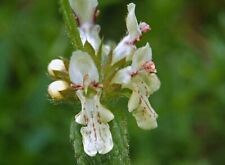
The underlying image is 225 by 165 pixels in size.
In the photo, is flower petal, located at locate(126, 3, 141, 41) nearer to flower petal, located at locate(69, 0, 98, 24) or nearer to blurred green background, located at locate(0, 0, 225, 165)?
flower petal, located at locate(69, 0, 98, 24)

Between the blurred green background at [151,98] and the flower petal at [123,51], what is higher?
the blurred green background at [151,98]

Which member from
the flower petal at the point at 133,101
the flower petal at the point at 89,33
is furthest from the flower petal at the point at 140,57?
the flower petal at the point at 89,33

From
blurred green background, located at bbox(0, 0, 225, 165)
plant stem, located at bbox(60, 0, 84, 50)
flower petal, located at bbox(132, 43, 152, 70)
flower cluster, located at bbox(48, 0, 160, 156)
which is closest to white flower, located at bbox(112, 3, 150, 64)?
flower cluster, located at bbox(48, 0, 160, 156)

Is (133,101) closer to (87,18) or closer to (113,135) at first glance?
(113,135)

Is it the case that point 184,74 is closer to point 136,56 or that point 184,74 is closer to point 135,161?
point 135,161

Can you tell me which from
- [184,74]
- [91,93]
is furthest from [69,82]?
[184,74]

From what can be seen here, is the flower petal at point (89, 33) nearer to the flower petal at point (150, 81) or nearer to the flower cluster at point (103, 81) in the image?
the flower cluster at point (103, 81)

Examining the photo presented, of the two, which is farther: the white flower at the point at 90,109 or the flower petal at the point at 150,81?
the flower petal at the point at 150,81
